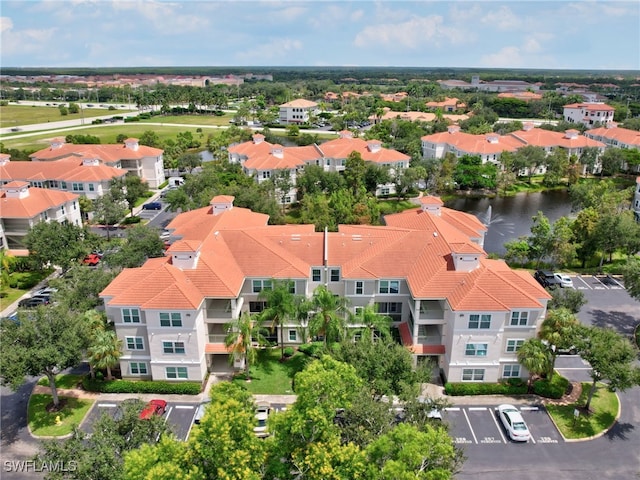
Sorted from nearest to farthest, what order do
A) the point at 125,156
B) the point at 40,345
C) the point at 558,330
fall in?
the point at 40,345, the point at 558,330, the point at 125,156

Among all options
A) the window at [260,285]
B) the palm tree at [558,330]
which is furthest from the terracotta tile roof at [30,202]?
the palm tree at [558,330]

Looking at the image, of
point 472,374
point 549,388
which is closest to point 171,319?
point 472,374

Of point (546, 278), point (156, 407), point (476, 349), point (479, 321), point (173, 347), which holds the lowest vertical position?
point (156, 407)

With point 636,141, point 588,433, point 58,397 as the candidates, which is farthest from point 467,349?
point 636,141

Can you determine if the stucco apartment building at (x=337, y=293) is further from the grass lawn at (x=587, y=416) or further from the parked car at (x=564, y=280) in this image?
the parked car at (x=564, y=280)

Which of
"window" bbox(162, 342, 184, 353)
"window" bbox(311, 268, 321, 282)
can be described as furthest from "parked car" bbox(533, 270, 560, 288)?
"window" bbox(162, 342, 184, 353)

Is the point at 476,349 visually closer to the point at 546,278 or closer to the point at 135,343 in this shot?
the point at 546,278

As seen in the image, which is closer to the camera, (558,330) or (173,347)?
(558,330)
